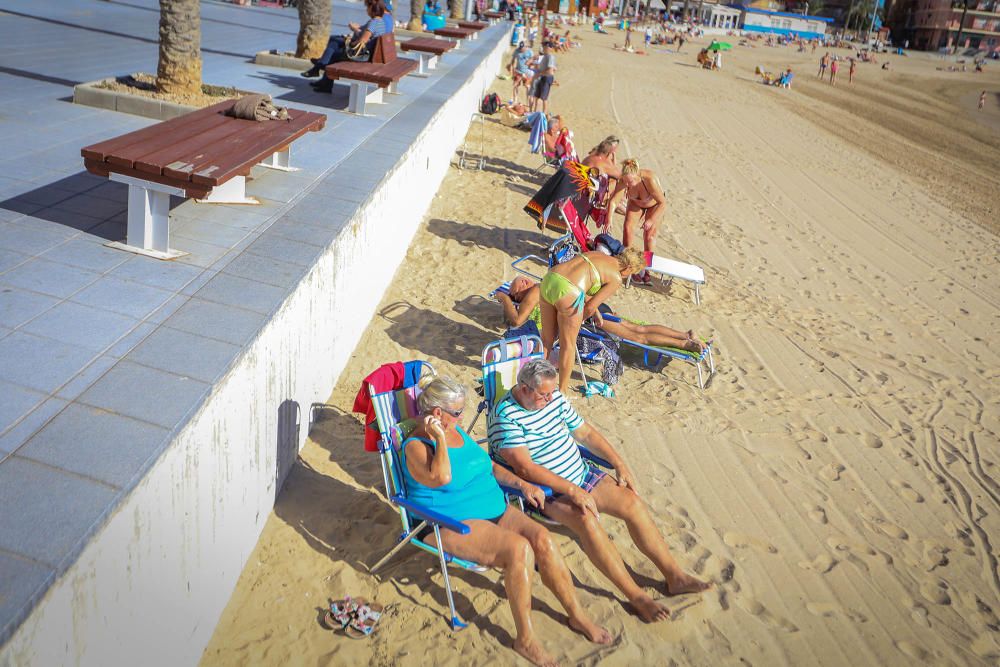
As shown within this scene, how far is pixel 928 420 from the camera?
21.4ft

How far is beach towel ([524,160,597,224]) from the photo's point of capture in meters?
8.45

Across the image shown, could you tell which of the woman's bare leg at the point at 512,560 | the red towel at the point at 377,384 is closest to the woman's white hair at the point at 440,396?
the red towel at the point at 377,384

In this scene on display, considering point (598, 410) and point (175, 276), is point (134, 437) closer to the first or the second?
point (175, 276)

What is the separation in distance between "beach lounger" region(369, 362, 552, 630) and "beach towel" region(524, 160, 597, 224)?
4525 millimetres

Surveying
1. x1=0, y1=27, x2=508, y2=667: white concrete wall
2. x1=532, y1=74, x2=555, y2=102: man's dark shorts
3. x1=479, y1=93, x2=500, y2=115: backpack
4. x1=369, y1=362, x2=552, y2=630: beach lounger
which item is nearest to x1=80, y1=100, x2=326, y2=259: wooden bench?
x1=0, y1=27, x2=508, y2=667: white concrete wall

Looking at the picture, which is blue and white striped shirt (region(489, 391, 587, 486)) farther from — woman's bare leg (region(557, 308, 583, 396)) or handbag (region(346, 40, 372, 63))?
handbag (region(346, 40, 372, 63))

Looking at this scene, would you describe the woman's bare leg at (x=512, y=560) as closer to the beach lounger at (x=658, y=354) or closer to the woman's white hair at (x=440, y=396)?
the woman's white hair at (x=440, y=396)

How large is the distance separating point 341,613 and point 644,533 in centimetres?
165

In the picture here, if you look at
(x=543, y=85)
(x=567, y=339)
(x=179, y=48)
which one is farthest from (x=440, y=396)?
(x=543, y=85)

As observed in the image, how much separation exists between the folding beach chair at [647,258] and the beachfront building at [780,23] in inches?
3692

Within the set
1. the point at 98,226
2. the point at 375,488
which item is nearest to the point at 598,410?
the point at 375,488

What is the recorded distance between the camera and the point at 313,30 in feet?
39.8

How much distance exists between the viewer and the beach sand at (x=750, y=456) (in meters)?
3.91

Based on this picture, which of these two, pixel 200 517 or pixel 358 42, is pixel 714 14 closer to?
pixel 358 42
